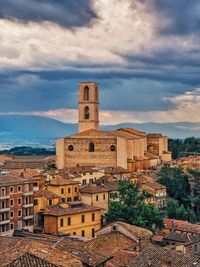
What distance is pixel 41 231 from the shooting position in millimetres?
39875

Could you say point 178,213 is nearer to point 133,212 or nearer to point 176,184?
point 133,212

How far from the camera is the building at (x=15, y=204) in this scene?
39.2m

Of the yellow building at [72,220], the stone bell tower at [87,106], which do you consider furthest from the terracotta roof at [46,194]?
the stone bell tower at [87,106]

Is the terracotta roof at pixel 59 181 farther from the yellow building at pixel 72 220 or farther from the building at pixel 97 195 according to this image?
the yellow building at pixel 72 220

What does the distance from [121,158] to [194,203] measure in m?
13.5

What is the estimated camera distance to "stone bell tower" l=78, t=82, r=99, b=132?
80.1m

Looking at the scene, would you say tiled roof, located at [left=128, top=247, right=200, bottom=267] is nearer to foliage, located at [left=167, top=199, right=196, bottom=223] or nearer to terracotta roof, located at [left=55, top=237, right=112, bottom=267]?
terracotta roof, located at [left=55, top=237, right=112, bottom=267]

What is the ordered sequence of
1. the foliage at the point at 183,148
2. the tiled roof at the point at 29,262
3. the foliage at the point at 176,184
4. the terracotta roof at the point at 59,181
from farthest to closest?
the foliage at the point at 183,148
the foliage at the point at 176,184
the terracotta roof at the point at 59,181
the tiled roof at the point at 29,262

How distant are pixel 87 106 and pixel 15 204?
41739 millimetres

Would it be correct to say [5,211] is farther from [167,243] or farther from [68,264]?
[68,264]

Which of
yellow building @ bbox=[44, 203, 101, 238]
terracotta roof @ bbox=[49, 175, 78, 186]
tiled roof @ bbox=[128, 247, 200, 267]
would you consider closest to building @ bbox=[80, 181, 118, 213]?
terracotta roof @ bbox=[49, 175, 78, 186]

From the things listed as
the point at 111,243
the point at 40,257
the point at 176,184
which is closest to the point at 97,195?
the point at 111,243

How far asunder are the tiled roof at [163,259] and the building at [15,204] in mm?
16252

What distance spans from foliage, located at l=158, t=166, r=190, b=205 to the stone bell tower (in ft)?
70.8
